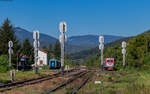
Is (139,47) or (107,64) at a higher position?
(139,47)

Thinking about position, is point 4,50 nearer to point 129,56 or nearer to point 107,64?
point 107,64

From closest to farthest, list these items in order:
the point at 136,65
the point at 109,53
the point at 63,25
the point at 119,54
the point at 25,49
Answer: the point at 63,25, the point at 136,65, the point at 119,54, the point at 109,53, the point at 25,49

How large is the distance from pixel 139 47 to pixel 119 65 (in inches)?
390

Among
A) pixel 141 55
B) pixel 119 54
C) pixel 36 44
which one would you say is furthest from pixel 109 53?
pixel 36 44

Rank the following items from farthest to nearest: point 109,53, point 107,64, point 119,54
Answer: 1. point 109,53
2. point 119,54
3. point 107,64

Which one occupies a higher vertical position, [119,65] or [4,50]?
[4,50]

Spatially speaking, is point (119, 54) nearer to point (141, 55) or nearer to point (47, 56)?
point (141, 55)

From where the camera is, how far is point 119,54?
69375 millimetres

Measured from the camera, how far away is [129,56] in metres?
56.8

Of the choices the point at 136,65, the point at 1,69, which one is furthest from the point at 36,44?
the point at 136,65

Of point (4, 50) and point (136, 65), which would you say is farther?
point (4, 50)

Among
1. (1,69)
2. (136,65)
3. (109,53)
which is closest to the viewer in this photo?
(1,69)

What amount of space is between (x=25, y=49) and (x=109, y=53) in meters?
31.5

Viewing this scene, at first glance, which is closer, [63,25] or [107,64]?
[63,25]
